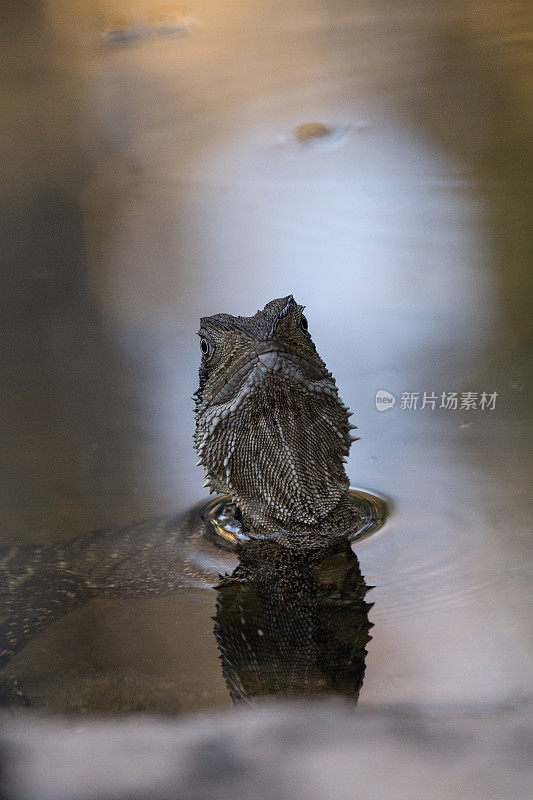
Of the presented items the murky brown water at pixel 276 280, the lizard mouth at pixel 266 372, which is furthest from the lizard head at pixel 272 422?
the murky brown water at pixel 276 280

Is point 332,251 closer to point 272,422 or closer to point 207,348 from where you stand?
point 207,348

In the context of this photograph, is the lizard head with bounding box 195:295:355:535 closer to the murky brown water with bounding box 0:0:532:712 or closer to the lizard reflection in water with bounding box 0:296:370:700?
the lizard reflection in water with bounding box 0:296:370:700

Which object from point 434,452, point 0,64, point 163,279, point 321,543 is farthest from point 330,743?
point 0,64

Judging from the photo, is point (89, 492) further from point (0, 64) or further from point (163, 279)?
point (0, 64)

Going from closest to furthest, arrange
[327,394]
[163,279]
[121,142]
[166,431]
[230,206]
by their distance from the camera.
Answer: [327,394]
[166,431]
[163,279]
[230,206]
[121,142]

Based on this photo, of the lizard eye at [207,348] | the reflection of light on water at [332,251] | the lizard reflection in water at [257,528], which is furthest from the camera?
the lizard eye at [207,348]

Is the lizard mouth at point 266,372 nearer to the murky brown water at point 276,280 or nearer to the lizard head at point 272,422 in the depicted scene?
the lizard head at point 272,422

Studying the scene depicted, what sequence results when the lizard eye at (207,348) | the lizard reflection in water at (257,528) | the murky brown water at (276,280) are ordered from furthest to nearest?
1. the lizard eye at (207,348)
2. the lizard reflection in water at (257,528)
3. the murky brown water at (276,280)

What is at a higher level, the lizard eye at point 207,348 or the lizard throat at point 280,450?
the lizard eye at point 207,348
